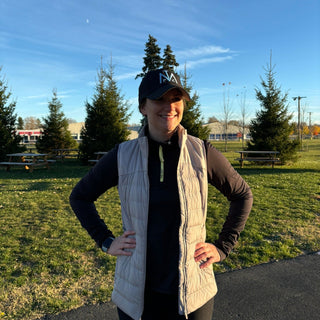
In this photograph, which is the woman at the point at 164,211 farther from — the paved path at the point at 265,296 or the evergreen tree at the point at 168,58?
the evergreen tree at the point at 168,58

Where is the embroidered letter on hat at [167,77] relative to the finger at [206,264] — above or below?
above

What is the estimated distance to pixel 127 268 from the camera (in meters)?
1.69

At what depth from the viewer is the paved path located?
122 inches

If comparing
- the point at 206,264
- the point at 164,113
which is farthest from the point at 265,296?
the point at 164,113

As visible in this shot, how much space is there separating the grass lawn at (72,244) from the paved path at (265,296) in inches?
8.5

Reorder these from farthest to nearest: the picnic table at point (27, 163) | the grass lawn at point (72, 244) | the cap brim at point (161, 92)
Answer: the picnic table at point (27, 163) → the grass lawn at point (72, 244) → the cap brim at point (161, 92)

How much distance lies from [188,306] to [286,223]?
538cm

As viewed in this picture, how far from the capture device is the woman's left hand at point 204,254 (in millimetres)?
1679

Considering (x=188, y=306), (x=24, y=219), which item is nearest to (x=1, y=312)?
(x=188, y=306)

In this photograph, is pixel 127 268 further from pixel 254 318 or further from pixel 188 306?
pixel 254 318

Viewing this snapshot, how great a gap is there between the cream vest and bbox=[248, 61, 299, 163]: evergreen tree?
18044 millimetres

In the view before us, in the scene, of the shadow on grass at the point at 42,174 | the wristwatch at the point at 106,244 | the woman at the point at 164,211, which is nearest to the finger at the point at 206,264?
the woman at the point at 164,211

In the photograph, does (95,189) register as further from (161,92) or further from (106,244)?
(161,92)

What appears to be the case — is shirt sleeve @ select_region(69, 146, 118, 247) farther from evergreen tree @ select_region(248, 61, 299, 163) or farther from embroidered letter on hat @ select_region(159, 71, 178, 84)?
evergreen tree @ select_region(248, 61, 299, 163)
